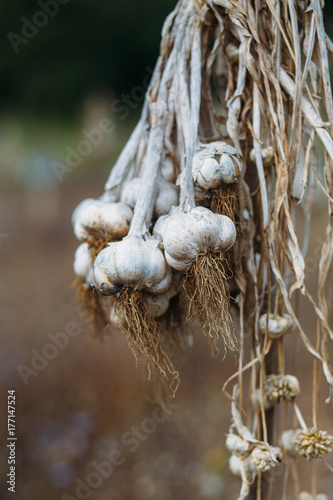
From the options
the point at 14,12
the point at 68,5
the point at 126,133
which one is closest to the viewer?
the point at 126,133

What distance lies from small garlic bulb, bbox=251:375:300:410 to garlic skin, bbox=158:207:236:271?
248 millimetres

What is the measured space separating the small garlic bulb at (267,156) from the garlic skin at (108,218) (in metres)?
0.21

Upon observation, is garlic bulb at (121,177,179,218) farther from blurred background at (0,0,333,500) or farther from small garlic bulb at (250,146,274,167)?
blurred background at (0,0,333,500)

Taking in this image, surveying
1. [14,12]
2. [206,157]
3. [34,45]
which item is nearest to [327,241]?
[206,157]

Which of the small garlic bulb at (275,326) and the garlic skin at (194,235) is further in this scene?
the small garlic bulb at (275,326)

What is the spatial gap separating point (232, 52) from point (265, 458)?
0.61 meters

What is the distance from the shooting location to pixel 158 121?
0.78 m

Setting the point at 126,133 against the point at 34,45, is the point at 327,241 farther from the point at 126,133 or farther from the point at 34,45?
the point at 34,45

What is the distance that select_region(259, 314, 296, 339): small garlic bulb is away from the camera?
0.75 metres

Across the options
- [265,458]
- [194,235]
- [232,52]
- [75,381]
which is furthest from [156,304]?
[75,381]

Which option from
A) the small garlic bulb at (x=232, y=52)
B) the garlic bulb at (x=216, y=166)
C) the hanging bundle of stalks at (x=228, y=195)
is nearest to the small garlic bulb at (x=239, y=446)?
the hanging bundle of stalks at (x=228, y=195)

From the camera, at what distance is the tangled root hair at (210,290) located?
0.66 meters

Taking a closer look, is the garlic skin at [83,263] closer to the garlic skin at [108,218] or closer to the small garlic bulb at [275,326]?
the garlic skin at [108,218]

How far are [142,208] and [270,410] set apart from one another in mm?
397
